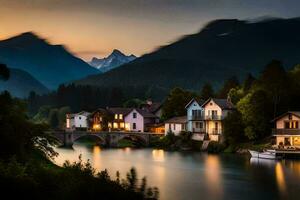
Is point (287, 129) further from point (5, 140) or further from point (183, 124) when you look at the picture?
point (5, 140)

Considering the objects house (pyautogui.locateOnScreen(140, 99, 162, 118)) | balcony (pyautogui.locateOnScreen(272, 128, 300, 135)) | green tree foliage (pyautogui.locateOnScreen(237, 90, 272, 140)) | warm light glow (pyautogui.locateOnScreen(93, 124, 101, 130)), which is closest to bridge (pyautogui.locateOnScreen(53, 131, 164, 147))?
house (pyautogui.locateOnScreen(140, 99, 162, 118))

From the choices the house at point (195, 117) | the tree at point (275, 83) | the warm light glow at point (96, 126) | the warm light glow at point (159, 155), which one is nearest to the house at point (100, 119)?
the warm light glow at point (96, 126)

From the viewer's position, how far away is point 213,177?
5138 cm

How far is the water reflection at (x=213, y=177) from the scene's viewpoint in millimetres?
41444

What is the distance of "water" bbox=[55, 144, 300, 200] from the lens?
4128cm

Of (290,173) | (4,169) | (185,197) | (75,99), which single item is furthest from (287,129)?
(75,99)

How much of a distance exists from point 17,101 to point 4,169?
12.9 metres

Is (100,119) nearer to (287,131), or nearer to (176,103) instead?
(176,103)

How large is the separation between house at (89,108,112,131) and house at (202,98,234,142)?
32.3 m

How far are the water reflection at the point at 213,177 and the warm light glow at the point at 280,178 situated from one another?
184 inches

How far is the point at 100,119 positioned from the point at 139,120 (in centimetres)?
1171

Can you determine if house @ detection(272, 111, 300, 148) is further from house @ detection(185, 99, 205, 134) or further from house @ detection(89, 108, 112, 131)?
house @ detection(89, 108, 112, 131)

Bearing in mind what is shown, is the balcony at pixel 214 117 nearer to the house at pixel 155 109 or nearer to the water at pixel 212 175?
the water at pixel 212 175

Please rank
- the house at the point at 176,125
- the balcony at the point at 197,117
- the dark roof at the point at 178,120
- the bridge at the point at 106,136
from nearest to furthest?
the balcony at the point at 197,117, the house at the point at 176,125, the dark roof at the point at 178,120, the bridge at the point at 106,136
